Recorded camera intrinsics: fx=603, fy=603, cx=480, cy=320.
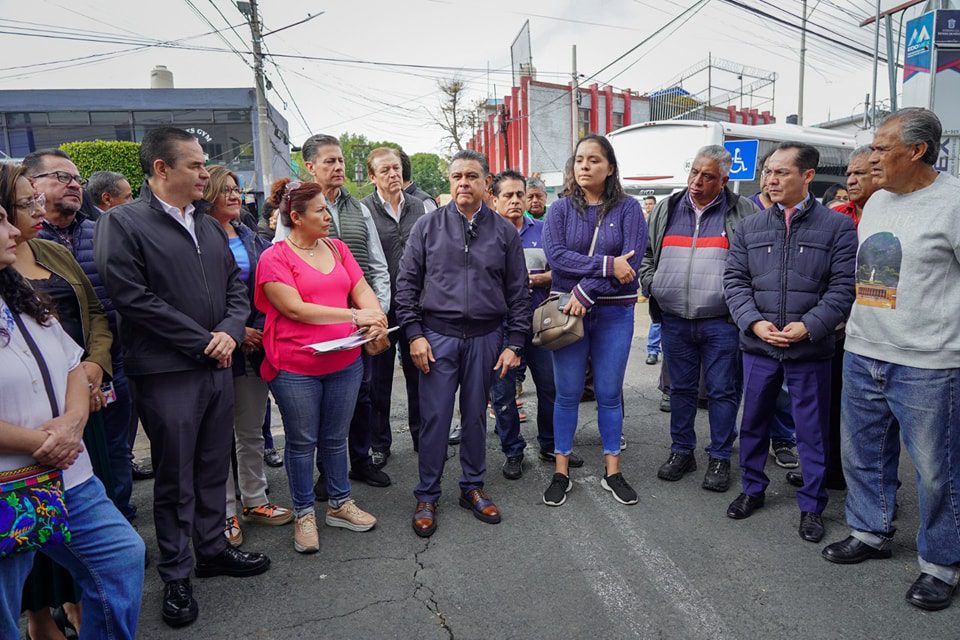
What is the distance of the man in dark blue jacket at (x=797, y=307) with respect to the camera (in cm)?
331

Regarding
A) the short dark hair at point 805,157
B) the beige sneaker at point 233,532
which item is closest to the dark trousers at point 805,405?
the short dark hair at point 805,157

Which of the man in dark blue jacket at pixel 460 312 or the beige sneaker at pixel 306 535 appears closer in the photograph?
the beige sneaker at pixel 306 535

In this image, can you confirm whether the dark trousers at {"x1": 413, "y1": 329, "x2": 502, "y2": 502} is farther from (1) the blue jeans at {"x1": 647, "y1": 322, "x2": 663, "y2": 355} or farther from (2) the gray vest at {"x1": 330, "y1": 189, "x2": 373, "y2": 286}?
(1) the blue jeans at {"x1": 647, "y1": 322, "x2": 663, "y2": 355}

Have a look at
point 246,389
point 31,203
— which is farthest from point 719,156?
point 31,203

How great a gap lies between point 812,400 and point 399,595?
246 centimetres

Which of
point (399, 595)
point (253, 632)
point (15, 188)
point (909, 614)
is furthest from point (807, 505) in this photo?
point (15, 188)

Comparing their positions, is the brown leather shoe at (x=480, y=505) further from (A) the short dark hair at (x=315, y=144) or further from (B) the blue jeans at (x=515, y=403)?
(A) the short dark hair at (x=315, y=144)

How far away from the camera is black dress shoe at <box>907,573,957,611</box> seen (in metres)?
2.64

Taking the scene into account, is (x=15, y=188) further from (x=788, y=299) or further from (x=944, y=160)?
(x=944, y=160)

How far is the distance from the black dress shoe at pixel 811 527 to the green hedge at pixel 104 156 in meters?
21.3

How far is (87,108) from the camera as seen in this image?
82.8ft

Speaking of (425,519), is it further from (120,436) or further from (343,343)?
(120,436)

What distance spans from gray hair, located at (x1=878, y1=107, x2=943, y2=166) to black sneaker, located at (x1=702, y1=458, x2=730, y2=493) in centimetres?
212

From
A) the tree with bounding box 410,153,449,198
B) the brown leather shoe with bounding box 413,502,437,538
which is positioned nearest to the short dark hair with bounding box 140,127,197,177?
the brown leather shoe with bounding box 413,502,437,538
